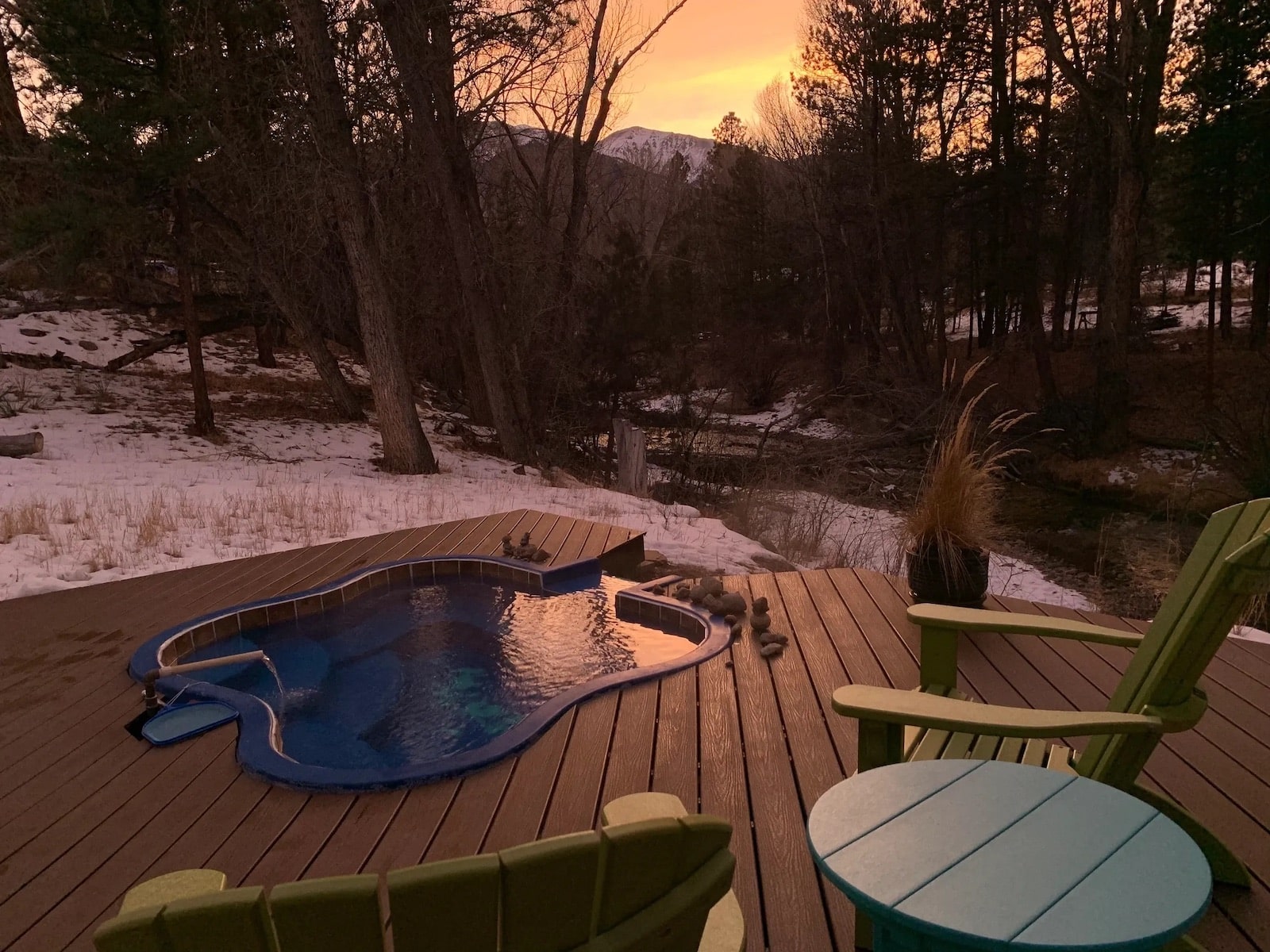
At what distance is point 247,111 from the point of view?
9305 mm

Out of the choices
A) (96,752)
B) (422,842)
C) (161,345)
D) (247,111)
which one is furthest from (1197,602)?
(161,345)

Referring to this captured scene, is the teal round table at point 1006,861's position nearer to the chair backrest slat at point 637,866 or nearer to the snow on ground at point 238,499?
the chair backrest slat at point 637,866

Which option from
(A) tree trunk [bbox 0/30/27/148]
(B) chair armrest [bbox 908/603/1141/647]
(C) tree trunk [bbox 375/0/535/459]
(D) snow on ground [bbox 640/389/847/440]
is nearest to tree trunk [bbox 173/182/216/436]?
(A) tree trunk [bbox 0/30/27/148]

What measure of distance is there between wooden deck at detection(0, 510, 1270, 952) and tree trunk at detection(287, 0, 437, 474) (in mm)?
5271

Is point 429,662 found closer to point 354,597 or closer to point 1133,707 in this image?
point 354,597

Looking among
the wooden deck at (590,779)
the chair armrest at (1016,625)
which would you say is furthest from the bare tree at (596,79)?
the chair armrest at (1016,625)

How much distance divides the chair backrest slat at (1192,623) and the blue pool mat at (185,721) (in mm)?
2757

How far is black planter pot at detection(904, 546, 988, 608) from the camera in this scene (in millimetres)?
3586

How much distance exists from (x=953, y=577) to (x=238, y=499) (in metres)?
5.42

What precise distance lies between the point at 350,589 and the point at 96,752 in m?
1.81

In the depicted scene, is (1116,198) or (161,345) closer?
(161,345)

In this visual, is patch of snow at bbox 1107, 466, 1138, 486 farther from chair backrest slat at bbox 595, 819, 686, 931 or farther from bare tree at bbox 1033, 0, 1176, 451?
chair backrest slat at bbox 595, 819, 686, 931

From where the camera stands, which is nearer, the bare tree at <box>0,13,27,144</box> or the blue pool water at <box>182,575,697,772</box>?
the blue pool water at <box>182,575,697,772</box>

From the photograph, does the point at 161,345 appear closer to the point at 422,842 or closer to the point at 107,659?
the point at 107,659
